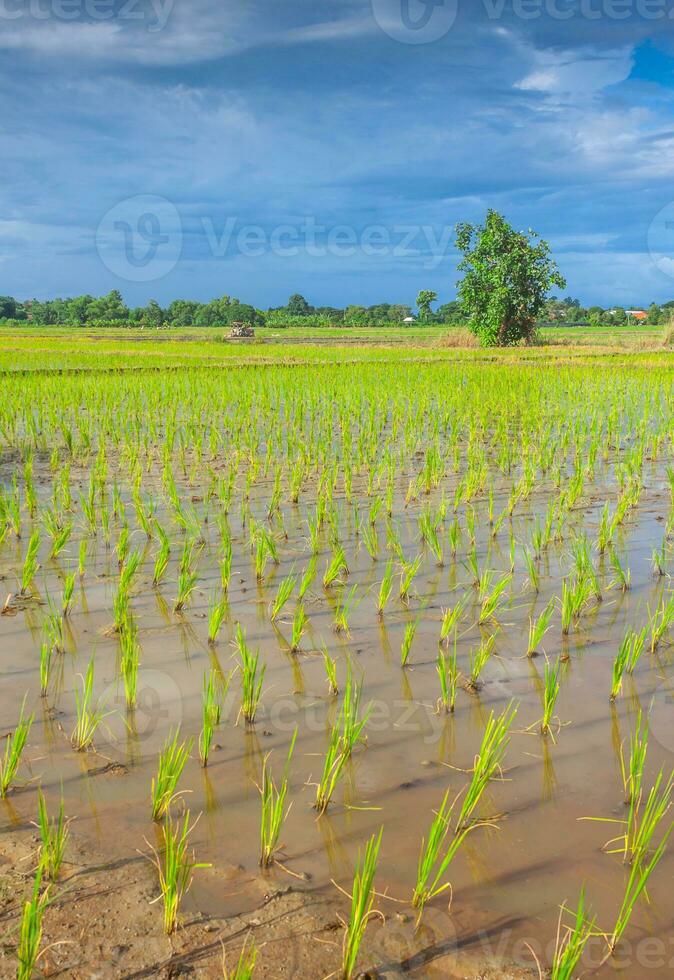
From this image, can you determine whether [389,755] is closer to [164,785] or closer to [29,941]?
[164,785]

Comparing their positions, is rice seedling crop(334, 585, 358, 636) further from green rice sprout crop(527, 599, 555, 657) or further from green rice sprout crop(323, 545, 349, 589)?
green rice sprout crop(527, 599, 555, 657)

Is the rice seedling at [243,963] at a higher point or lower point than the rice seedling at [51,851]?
lower

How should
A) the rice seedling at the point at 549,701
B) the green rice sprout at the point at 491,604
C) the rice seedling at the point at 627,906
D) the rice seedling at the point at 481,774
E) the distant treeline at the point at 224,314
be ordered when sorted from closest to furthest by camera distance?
the rice seedling at the point at 627,906
the rice seedling at the point at 481,774
the rice seedling at the point at 549,701
the green rice sprout at the point at 491,604
the distant treeline at the point at 224,314

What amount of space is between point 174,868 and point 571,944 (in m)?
0.63

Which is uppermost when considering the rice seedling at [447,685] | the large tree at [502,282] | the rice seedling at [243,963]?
the large tree at [502,282]

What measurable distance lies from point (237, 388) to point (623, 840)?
26.1ft

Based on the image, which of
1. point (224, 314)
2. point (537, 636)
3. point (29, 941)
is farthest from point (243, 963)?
point (224, 314)

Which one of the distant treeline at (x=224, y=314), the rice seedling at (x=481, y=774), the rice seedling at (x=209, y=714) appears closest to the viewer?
the rice seedling at (x=481, y=774)

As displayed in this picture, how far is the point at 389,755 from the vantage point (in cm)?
184

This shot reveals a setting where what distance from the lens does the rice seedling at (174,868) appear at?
1.26 m

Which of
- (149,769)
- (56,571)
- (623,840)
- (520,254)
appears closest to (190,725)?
(149,769)

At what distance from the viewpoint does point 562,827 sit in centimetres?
158

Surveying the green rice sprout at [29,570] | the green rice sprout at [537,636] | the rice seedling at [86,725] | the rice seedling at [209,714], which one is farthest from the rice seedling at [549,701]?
the green rice sprout at [29,570]

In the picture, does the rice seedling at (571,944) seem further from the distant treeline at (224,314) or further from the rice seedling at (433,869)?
the distant treeline at (224,314)
